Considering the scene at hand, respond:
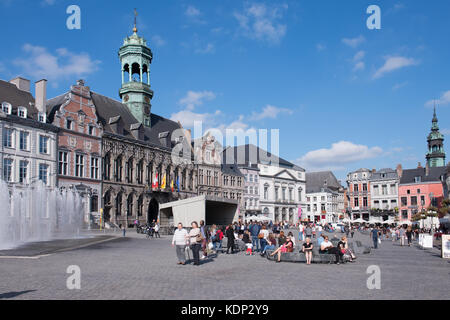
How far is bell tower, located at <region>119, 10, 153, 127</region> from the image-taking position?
61.3 m

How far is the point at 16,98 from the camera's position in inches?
1716

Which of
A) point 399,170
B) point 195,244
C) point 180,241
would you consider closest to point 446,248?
point 195,244

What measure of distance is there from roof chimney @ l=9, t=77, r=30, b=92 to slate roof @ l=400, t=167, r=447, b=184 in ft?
245

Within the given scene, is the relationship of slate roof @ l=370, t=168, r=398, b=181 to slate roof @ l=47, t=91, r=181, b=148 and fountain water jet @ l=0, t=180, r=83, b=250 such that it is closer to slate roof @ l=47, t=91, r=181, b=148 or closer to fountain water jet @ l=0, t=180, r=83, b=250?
slate roof @ l=47, t=91, r=181, b=148

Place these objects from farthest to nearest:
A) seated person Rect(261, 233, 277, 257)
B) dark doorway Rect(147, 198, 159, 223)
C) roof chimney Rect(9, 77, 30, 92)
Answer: dark doorway Rect(147, 198, 159, 223)
roof chimney Rect(9, 77, 30, 92)
seated person Rect(261, 233, 277, 257)

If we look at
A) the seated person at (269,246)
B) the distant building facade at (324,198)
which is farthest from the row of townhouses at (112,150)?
the distant building facade at (324,198)

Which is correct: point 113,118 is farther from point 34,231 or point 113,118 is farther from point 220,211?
point 34,231

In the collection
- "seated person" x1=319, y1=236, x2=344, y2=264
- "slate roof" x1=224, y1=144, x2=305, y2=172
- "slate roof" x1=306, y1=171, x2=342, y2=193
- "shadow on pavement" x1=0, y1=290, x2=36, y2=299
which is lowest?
"seated person" x1=319, y1=236, x2=344, y2=264

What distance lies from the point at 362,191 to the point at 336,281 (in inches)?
3473

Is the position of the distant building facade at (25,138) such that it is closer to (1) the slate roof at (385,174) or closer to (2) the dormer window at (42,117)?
(2) the dormer window at (42,117)

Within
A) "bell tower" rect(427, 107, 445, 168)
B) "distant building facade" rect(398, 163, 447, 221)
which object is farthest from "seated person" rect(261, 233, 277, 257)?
"bell tower" rect(427, 107, 445, 168)

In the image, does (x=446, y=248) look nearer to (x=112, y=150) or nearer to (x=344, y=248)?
(x=344, y=248)
